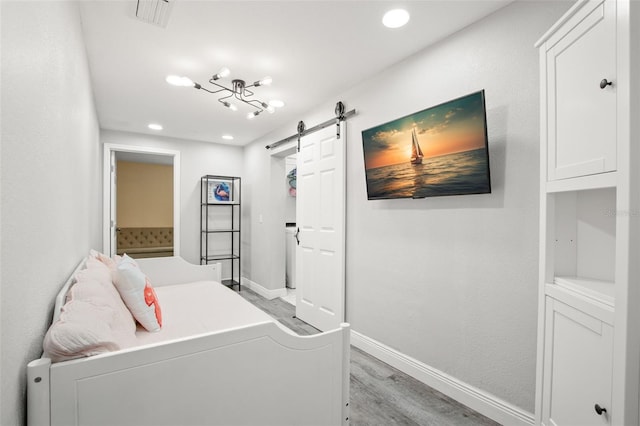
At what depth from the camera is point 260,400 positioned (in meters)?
1.18

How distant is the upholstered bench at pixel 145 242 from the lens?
6379 mm

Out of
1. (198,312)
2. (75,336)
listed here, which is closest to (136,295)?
(198,312)

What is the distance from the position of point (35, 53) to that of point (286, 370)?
1.35 m

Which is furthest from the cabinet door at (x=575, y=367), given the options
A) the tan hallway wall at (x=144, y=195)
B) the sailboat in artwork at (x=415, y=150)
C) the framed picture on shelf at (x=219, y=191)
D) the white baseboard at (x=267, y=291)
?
the tan hallway wall at (x=144, y=195)

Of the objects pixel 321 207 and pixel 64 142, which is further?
pixel 321 207

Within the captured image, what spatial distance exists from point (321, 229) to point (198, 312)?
4.90ft

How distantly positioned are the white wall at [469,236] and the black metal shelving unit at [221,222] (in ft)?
9.96

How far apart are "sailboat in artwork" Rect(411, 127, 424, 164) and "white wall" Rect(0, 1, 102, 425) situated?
1926 mm

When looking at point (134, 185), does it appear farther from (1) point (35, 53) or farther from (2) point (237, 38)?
(1) point (35, 53)

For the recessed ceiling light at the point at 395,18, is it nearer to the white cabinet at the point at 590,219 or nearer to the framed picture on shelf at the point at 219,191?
the white cabinet at the point at 590,219

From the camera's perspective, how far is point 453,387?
2.03 meters

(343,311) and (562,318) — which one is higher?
(562,318)


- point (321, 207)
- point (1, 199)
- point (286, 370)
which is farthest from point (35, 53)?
point (321, 207)

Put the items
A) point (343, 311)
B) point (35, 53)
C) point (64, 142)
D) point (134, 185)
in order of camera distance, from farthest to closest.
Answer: point (134, 185), point (343, 311), point (64, 142), point (35, 53)
